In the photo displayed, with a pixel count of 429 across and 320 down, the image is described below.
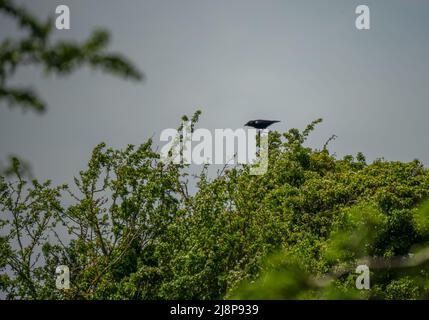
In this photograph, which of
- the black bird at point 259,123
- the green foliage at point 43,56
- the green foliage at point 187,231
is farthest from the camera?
the black bird at point 259,123

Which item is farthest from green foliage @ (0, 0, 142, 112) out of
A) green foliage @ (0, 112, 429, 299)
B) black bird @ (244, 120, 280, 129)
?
black bird @ (244, 120, 280, 129)

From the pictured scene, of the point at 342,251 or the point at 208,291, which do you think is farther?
the point at 208,291

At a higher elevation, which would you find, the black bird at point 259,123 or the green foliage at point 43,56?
the black bird at point 259,123

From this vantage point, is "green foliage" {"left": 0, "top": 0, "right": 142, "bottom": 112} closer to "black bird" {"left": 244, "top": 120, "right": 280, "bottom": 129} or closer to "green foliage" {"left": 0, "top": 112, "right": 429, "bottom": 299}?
"green foliage" {"left": 0, "top": 112, "right": 429, "bottom": 299}

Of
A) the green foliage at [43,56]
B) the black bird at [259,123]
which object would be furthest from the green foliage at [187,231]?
the green foliage at [43,56]

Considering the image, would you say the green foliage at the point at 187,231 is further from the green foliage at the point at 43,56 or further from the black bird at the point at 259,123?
the green foliage at the point at 43,56

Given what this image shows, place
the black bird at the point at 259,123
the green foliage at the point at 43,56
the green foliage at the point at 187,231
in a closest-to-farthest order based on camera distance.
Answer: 1. the green foliage at the point at 43,56
2. the green foliage at the point at 187,231
3. the black bird at the point at 259,123

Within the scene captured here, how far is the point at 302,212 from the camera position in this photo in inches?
1089

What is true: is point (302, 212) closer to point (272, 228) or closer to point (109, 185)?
point (272, 228)

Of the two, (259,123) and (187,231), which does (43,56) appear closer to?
(187,231)

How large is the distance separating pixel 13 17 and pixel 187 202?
20.4 m

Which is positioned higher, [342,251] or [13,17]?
[13,17]
